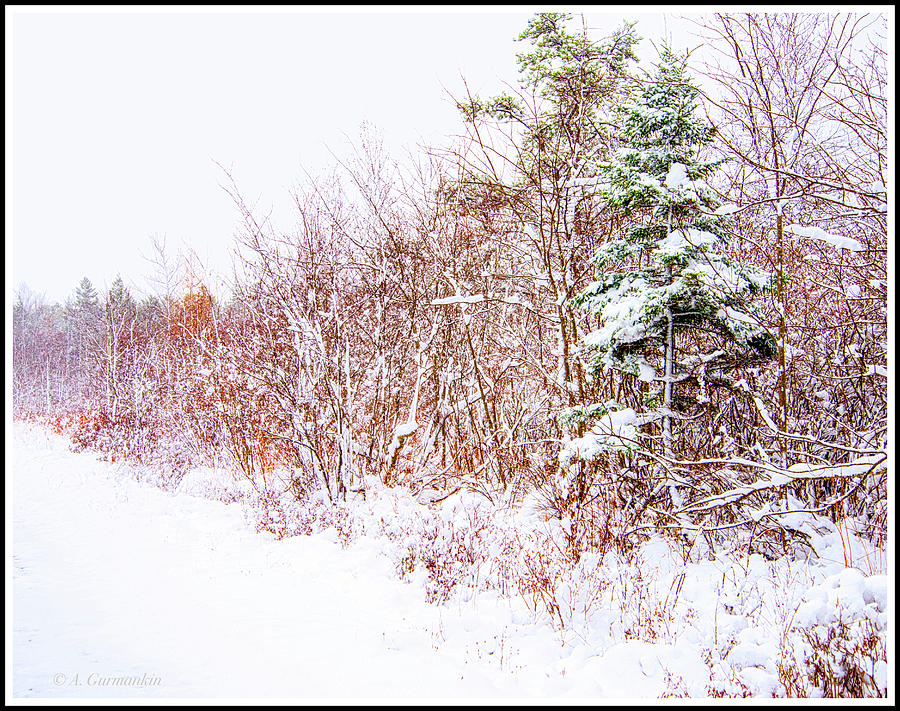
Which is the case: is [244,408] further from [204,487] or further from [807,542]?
[807,542]

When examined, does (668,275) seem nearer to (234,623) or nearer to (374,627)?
(374,627)

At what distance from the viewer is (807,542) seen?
5504 millimetres

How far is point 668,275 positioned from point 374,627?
16.1ft

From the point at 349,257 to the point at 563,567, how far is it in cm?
671

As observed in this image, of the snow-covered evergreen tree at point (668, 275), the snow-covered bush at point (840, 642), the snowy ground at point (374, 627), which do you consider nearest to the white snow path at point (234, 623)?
the snowy ground at point (374, 627)

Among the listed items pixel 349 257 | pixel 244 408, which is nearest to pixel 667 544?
pixel 349 257

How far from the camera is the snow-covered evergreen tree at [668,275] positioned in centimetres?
615

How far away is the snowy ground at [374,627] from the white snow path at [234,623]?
0.06 feet

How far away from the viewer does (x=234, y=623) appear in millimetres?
5043

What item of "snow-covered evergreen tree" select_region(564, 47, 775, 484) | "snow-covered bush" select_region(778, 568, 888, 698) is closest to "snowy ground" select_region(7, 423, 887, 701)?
"snow-covered bush" select_region(778, 568, 888, 698)

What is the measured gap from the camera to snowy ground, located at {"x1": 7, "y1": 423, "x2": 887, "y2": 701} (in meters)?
3.80

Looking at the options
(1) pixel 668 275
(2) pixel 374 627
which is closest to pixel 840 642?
(2) pixel 374 627

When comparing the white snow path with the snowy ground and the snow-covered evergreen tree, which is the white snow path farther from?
the snow-covered evergreen tree

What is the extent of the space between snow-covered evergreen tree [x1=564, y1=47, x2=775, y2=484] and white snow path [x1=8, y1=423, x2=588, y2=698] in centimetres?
284
